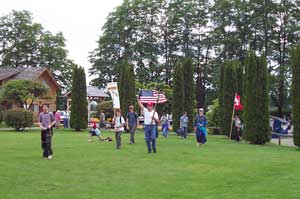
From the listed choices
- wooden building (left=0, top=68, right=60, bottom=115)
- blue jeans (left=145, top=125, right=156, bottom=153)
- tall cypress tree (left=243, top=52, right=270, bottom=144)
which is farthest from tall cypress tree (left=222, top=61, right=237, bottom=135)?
wooden building (left=0, top=68, right=60, bottom=115)

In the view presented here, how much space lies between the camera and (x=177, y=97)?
123ft

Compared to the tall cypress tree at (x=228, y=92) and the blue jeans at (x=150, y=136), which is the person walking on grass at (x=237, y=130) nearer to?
the tall cypress tree at (x=228, y=92)

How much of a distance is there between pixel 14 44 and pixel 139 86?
97.6ft

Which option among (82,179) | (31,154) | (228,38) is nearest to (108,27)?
(228,38)

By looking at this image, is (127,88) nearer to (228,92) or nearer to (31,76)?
(228,92)

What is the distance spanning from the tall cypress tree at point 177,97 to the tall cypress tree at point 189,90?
1.45 feet

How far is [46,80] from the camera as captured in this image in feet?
218

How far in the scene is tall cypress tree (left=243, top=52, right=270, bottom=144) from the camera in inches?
1035

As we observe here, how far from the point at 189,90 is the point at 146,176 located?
88.7 feet

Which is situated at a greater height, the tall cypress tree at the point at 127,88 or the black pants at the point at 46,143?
the tall cypress tree at the point at 127,88

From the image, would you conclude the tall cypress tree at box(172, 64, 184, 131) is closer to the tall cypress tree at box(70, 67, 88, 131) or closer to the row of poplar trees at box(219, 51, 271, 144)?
the tall cypress tree at box(70, 67, 88, 131)

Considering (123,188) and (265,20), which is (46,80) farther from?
(123,188)

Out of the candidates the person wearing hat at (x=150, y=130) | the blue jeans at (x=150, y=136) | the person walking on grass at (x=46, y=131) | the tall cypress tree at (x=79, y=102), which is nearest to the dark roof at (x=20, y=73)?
the tall cypress tree at (x=79, y=102)

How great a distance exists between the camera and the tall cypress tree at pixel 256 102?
26.3 meters
